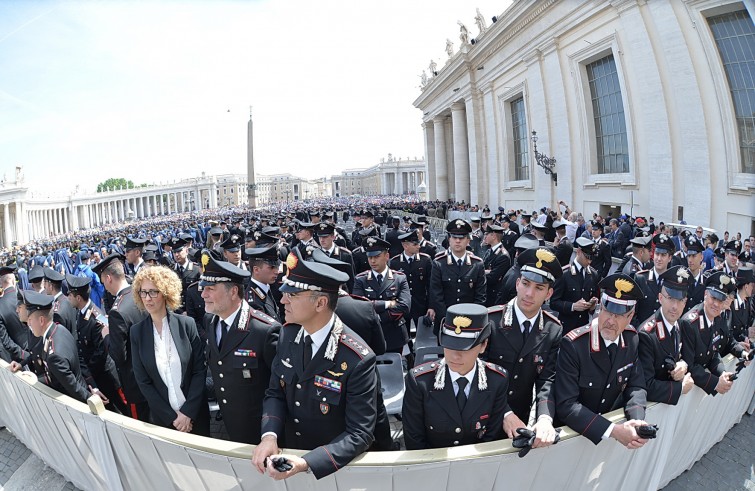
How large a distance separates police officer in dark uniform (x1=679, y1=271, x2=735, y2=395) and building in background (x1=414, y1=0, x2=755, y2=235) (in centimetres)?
1317

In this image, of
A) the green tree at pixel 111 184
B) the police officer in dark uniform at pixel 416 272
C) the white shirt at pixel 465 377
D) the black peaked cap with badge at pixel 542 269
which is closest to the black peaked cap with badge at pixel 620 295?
the black peaked cap with badge at pixel 542 269

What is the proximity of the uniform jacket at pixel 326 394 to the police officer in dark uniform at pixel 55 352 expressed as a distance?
1.99 metres

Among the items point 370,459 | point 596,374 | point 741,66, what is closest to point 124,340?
point 370,459

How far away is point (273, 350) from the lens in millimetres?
3383

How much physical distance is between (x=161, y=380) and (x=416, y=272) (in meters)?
4.62

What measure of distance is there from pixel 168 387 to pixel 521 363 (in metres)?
2.79

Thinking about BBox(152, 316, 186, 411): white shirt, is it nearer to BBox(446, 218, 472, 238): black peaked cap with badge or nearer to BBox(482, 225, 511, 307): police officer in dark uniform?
BBox(446, 218, 472, 238): black peaked cap with badge

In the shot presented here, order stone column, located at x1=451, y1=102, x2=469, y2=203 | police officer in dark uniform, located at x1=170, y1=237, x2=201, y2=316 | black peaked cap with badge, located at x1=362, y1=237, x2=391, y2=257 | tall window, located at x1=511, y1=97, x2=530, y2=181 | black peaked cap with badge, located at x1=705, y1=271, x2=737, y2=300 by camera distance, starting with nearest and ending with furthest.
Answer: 1. black peaked cap with badge, located at x1=705, y1=271, x2=737, y2=300
2. black peaked cap with badge, located at x1=362, y1=237, x2=391, y2=257
3. police officer in dark uniform, located at x1=170, y1=237, x2=201, y2=316
4. tall window, located at x1=511, y1=97, x2=530, y2=181
5. stone column, located at x1=451, y1=102, x2=469, y2=203

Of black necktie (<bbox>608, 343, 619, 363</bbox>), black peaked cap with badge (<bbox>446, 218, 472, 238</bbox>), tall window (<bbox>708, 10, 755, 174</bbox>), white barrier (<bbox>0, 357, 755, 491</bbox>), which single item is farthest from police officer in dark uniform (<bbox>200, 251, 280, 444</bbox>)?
tall window (<bbox>708, 10, 755, 174</bbox>)

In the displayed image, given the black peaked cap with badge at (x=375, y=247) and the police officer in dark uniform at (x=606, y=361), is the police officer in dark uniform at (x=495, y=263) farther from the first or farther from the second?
the police officer in dark uniform at (x=606, y=361)

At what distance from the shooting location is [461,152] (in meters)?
38.2

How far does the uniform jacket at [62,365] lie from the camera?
3.64 meters

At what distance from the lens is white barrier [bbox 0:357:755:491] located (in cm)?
253

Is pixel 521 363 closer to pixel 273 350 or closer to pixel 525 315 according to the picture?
pixel 525 315
